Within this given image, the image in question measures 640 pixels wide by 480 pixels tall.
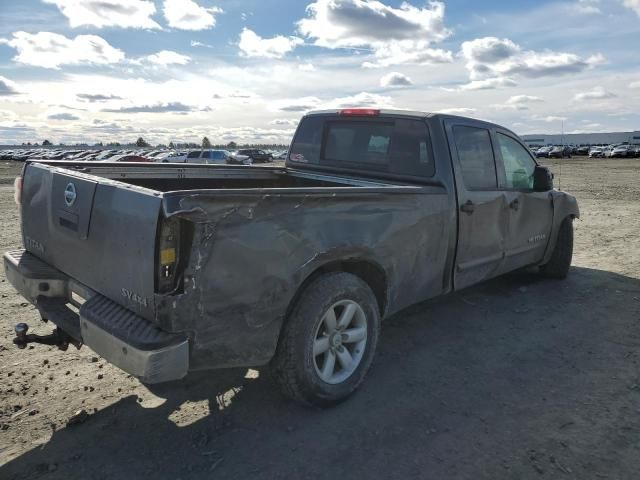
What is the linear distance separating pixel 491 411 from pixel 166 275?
7.31 feet

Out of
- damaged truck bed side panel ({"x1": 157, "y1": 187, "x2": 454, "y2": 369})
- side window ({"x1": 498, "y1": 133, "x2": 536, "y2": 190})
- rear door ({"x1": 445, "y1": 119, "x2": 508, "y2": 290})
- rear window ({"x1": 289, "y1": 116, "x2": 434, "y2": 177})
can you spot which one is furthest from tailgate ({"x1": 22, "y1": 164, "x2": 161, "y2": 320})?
side window ({"x1": 498, "y1": 133, "x2": 536, "y2": 190})

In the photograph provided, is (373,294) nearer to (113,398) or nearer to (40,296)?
(113,398)

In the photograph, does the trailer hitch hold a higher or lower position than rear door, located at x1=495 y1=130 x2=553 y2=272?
lower

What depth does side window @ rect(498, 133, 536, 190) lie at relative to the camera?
16.0ft

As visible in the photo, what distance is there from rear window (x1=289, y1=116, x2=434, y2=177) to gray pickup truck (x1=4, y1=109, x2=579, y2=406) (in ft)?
0.05

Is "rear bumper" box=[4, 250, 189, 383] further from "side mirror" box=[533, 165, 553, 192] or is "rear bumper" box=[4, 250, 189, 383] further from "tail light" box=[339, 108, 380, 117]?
"side mirror" box=[533, 165, 553, 192]

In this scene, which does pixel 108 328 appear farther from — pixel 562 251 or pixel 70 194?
pixel 562 251

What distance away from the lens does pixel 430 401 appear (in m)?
3.35

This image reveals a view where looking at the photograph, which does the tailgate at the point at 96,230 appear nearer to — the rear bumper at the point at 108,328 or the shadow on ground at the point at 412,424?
the rear bumper at the point at 108,328

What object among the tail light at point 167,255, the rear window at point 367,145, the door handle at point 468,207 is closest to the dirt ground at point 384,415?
the tail light at point 167,255

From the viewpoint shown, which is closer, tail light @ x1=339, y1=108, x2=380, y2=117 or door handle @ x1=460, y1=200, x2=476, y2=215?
door handle @ x1=460, y1=200, x2=476, y2=215

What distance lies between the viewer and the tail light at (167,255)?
2.43 m

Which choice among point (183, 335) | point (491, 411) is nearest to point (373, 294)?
point (491, 411)

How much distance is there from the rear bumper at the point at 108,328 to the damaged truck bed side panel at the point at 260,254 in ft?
0.37
